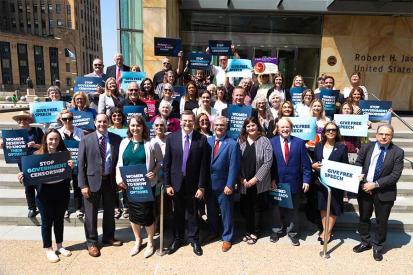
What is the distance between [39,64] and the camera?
89062 millimetres

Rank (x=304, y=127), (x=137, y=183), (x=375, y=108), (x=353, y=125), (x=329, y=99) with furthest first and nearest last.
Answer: (x=329, y=99) < (x=375, y=108) < (x=353, y=125) < (x=304, y=127) < (x=137, y=183)

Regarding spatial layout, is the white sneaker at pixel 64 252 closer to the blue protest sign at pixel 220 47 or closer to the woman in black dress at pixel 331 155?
the woman in black dress at pixel 331 155

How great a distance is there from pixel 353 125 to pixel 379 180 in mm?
1292

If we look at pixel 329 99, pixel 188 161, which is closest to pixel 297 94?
pixel 329 99

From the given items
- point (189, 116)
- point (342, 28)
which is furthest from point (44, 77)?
point (189, 116)

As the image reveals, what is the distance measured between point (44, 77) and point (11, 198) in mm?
94763

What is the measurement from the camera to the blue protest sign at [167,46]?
8781 mm

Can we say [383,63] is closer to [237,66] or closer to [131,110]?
[237,66]

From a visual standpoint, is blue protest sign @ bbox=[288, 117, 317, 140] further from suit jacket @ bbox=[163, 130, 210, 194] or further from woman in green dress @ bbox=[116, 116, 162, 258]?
woman in green dress @ bbox=[116, 116, 162, 258]

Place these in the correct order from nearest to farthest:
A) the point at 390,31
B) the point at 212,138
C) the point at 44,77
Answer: the point at 212,138 < the point at 390,31 < the point at 44,77

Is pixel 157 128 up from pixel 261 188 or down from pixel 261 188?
up

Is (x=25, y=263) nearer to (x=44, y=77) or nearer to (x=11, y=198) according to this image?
(x=11, y=198)

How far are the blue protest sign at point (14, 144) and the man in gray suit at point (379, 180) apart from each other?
540 centimetres

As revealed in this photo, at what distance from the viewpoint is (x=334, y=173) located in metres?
4.82
